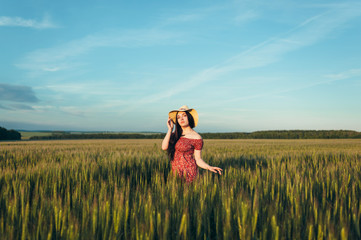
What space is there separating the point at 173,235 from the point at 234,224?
47 cm

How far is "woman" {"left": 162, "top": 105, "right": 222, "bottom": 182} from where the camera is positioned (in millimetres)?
4113

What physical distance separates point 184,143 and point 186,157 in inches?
9.5

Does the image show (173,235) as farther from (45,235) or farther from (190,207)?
(45,235)

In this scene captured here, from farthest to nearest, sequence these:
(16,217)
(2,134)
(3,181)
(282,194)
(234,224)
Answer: (2,134) → (3,181) → (282,194) → (16,217) → (234,224)

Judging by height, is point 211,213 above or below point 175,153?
below

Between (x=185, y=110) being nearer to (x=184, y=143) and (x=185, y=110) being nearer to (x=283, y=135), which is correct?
(x=184, y=143)

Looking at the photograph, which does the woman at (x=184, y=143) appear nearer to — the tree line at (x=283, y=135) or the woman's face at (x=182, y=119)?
the woman's face at (x=182, y=119)

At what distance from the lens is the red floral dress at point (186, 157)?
4082 millimetres

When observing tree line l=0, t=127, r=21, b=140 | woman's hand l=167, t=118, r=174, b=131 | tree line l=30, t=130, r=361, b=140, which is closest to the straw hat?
woman's hand l=167, t=118, r=174, b=131

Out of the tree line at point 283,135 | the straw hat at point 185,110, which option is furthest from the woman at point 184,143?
the tree line at point 283,135

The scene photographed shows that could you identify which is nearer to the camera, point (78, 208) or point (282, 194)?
point (78, 208)

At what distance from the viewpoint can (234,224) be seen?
182 cm

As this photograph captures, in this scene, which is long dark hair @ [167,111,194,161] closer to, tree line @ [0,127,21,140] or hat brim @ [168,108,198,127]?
hat brim @ [168,108,198,127]

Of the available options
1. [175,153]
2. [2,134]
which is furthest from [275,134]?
[2,134]
